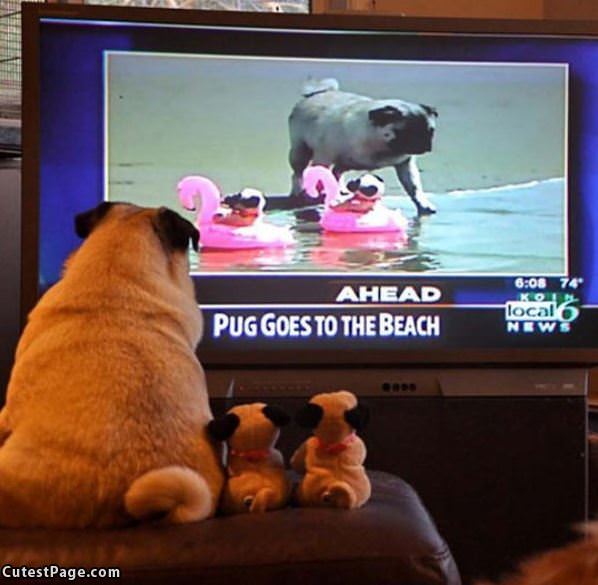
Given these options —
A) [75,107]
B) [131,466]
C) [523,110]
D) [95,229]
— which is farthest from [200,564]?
[523,110]

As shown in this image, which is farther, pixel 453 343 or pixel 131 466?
pixel 453 343

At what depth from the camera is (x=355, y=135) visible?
2080 millimetres

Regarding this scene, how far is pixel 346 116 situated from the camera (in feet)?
6.82

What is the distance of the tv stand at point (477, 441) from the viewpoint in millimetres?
2059

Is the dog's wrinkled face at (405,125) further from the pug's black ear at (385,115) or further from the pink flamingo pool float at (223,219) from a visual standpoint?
the pink flamingo pool float at (223,219)

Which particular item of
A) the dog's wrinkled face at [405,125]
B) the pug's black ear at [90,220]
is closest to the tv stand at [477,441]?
the dog's wrinkled face at [405,125]

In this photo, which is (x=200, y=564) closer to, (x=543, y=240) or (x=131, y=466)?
(x=131, y=466)

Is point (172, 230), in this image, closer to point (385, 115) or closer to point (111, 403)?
point (111, 403)

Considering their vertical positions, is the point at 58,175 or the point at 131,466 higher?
the point at 58,175

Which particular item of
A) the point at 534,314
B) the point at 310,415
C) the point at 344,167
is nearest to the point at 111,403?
the point at 310,415

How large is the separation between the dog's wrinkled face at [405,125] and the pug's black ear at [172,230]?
0.79 meters

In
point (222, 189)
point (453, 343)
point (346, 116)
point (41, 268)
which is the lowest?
point (453, 343)

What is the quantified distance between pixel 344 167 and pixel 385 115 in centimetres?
13

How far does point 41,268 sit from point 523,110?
38.9 inches
